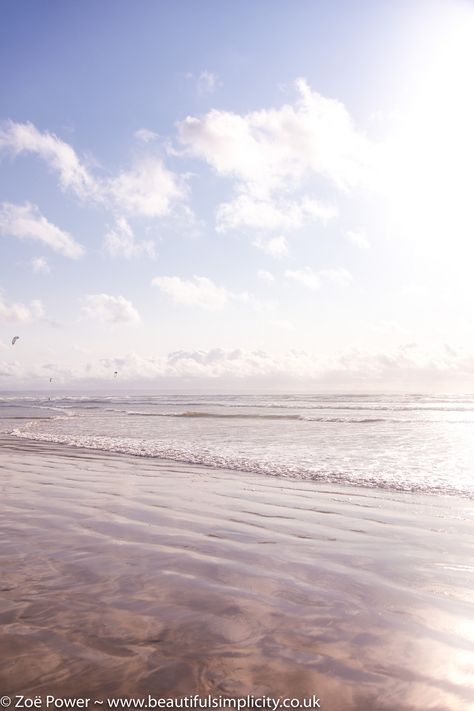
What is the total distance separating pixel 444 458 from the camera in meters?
13.4

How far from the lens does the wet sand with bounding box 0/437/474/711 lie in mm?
2580

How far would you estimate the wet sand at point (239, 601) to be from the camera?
258 centimetres

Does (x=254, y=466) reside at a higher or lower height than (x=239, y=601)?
lower

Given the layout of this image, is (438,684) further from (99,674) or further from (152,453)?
(152,453)

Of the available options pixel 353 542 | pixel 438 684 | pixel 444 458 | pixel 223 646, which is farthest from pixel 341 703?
pixel 444 458

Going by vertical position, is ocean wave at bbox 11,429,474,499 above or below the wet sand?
below

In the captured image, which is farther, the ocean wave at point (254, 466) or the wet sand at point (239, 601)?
the ocean wave at point (254, 466)

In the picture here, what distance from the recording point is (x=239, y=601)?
3695mm

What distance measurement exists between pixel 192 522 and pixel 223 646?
11.5 ft

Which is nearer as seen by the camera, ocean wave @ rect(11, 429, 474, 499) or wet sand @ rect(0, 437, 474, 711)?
wet sand @ rect(0, 437, 474, 711)

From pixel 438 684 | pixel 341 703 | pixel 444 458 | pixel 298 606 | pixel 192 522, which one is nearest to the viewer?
pixel 341 703

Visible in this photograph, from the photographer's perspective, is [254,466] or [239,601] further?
[254,466]

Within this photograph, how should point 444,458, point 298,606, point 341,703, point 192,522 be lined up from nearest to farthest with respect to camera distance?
1. point 341,703
2. point 298,606
3. point 192,522
4. point 444,458

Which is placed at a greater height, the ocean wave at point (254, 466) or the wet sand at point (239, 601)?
the wet sand at point (239, 601)
